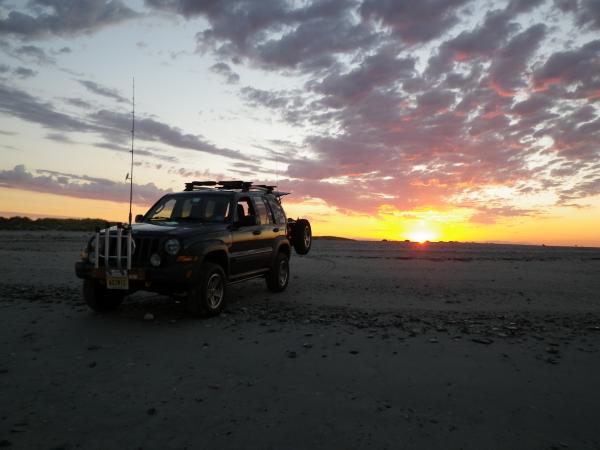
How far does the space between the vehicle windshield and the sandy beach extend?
1622 mm

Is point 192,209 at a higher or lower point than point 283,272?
higher

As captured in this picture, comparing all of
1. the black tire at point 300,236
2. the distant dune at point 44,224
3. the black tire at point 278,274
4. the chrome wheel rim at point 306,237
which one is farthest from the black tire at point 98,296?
the distant dune at point 44,224

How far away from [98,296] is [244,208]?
3.14 meters

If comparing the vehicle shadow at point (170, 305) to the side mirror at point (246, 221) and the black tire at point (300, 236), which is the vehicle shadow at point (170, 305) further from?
the side mirror at point (246, 221)

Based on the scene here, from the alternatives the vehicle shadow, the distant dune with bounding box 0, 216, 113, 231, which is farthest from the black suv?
the distant dune with bounding box 0, 216, 113, 231

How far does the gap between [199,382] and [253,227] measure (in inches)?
194

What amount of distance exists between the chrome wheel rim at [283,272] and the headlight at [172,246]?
11.9 feet

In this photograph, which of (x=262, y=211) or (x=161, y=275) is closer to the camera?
(x=161, y=275)

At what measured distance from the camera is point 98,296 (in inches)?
298

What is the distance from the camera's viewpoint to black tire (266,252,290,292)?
33.2 ft

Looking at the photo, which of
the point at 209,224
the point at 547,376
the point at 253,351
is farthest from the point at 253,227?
the point at 547,376

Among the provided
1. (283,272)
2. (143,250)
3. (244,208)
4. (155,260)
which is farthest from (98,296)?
(283,272)

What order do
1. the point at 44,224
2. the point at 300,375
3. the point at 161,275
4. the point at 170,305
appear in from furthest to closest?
the point at 44,224, the point at 170,305, the point at 161,275, the point at 300,375

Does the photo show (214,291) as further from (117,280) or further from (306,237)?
(306,237)
